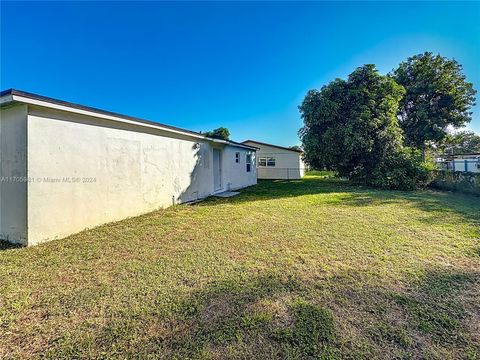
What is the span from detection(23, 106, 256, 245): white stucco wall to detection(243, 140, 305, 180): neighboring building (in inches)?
629

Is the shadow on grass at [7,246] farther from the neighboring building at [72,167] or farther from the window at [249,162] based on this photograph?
the window at [249,162]

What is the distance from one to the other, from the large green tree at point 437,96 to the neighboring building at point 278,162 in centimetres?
1022

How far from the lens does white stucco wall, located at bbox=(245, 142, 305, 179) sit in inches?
904

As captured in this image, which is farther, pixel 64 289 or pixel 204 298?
pixel 64 289

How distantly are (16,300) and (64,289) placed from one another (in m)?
0.45

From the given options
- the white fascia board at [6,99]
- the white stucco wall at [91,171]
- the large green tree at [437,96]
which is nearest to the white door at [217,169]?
the white stucco wall at [91,171]

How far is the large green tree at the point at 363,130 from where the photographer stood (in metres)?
12.4

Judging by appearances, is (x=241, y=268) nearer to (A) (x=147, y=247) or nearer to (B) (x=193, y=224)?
(A) (x=147, y=247)

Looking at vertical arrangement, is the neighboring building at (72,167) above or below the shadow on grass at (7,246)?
above

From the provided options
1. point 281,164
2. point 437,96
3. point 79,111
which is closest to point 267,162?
point 281,164

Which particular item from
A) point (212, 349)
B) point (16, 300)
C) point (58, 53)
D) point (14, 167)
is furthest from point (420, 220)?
point (58, 53)

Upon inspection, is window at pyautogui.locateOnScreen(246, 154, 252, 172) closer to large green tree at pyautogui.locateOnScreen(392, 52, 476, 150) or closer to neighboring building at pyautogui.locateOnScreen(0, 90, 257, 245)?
neighboring building at pyautogui.locateOnScreen(0, 90, 257, 245)

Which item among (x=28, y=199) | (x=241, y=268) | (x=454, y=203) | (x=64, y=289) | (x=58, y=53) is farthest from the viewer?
(x=58, y=53)

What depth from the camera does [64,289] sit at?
2818 millimetres
